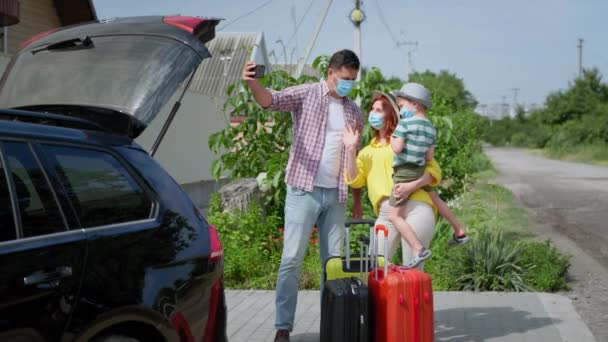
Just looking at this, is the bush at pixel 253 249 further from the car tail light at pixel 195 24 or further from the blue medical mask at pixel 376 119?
the car tail light at pixel 195 24

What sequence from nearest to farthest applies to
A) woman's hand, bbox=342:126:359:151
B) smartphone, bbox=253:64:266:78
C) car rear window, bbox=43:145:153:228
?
car rear window, bbox=43:145:153:228
smartphone, bbox=253:64:266:78
woman's hand, bbox=342:126:359:151

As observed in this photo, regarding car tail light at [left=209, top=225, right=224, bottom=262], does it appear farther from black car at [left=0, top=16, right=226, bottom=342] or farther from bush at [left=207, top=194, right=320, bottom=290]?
bush at [left=207, top=194, right=320, bottom=290]

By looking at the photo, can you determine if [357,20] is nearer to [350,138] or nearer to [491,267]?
[491,267]

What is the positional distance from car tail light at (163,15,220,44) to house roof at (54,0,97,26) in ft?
59.8

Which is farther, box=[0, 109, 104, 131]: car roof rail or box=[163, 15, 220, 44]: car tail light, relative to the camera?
box=[163, 15, 220, 44]: car tail light

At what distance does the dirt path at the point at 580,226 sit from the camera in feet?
25.5

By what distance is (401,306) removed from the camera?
16.2 ft

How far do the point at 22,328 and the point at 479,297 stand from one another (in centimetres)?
547

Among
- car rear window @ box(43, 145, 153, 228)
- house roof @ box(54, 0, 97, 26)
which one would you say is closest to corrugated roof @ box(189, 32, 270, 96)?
house roof @ box(54, 0, 97, 26)

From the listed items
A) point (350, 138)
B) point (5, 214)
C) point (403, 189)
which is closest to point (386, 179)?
point (403, 189)

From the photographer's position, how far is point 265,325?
6738 mm

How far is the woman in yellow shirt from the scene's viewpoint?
5637 millimetres

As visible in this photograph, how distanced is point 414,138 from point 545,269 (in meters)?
3.35

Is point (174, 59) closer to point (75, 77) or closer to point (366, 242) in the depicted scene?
point (75, 77)
